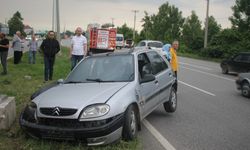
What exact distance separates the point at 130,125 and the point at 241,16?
35.6 metres

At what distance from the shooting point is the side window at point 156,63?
7.90 m

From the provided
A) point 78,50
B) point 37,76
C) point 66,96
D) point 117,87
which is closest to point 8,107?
point 66,96

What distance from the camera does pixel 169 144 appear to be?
614 cm

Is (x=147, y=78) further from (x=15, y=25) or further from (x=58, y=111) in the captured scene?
(x=15, y=25)

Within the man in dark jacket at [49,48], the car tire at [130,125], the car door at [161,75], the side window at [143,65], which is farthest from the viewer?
the man in dark jacket at [49,48]

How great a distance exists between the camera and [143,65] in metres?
7.35

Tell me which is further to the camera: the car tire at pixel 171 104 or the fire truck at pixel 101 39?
the fire truck at pixel 101 39

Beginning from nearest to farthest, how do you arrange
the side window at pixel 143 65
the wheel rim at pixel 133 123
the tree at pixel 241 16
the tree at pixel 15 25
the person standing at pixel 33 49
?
the wheel rim at pixel 133 123, the side window at pixel 143 65, the person standing at pixel 33 49, the tree at pixel 241 16, the tree at pixel 15 25

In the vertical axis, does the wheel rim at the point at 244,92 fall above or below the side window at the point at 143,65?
below

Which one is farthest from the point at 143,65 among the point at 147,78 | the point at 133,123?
the point at 133,123

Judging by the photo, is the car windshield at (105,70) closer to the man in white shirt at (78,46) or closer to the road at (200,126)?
the road at (200,126)

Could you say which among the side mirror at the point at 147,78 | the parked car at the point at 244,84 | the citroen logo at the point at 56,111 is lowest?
the parked car at the point at 244,84

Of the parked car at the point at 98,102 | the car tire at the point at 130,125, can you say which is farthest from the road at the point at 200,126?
the parked car at the point at 98,102

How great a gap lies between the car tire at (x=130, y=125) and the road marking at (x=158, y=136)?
0.50 meters
